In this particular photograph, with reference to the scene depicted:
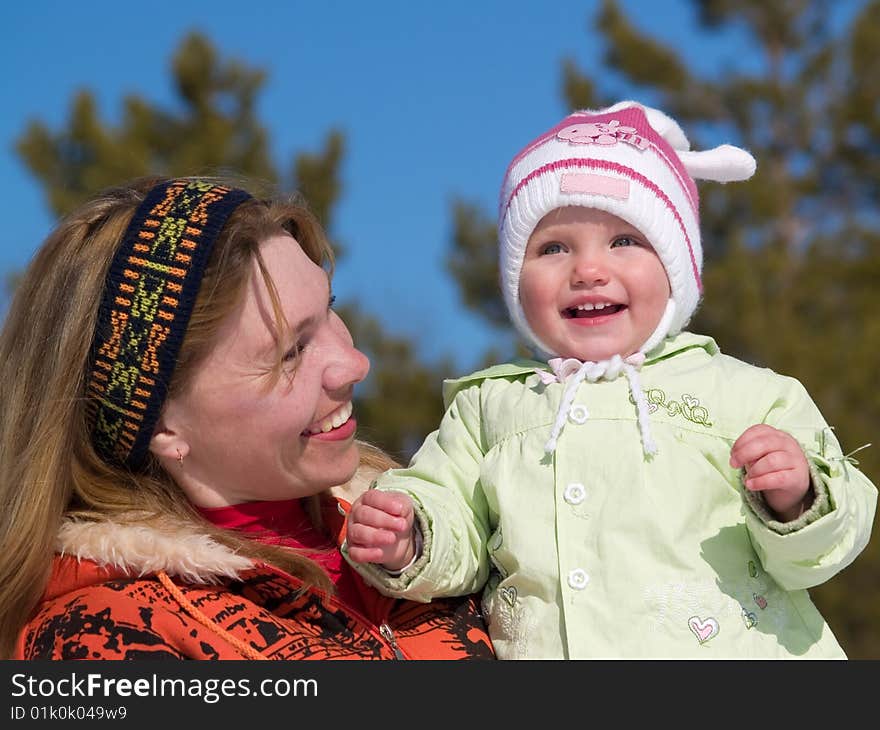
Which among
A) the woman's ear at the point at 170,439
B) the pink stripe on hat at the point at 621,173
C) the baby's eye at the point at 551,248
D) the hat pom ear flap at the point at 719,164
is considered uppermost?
the hat pom ear flap at the point at 719,164

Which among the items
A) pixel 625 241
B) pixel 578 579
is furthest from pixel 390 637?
pixel 625 241

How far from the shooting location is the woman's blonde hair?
2.70m

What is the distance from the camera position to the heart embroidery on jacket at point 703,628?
2.55 metres

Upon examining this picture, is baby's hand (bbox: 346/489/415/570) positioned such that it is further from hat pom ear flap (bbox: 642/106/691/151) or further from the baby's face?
hat pom ear flap (bbox: 642/106/691/151)

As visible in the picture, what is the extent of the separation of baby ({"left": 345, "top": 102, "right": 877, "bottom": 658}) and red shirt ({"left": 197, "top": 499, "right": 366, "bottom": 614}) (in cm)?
19

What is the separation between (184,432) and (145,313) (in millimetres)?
307

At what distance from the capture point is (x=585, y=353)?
2.88m

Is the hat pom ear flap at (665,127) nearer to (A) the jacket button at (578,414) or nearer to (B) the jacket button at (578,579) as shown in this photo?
(A) the jacket button at (578,414)

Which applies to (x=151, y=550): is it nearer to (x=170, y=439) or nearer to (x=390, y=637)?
(x=170, y=439)

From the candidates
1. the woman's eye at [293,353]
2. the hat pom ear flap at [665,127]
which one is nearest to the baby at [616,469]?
the hat pom ear flap at [665,127]

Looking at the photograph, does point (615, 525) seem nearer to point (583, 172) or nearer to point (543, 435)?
point (543, 435)

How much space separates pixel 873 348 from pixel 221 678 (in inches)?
458

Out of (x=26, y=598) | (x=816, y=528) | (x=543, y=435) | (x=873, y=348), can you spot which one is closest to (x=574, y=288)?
(x=543, y=435)

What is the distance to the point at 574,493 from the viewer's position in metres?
2.69
